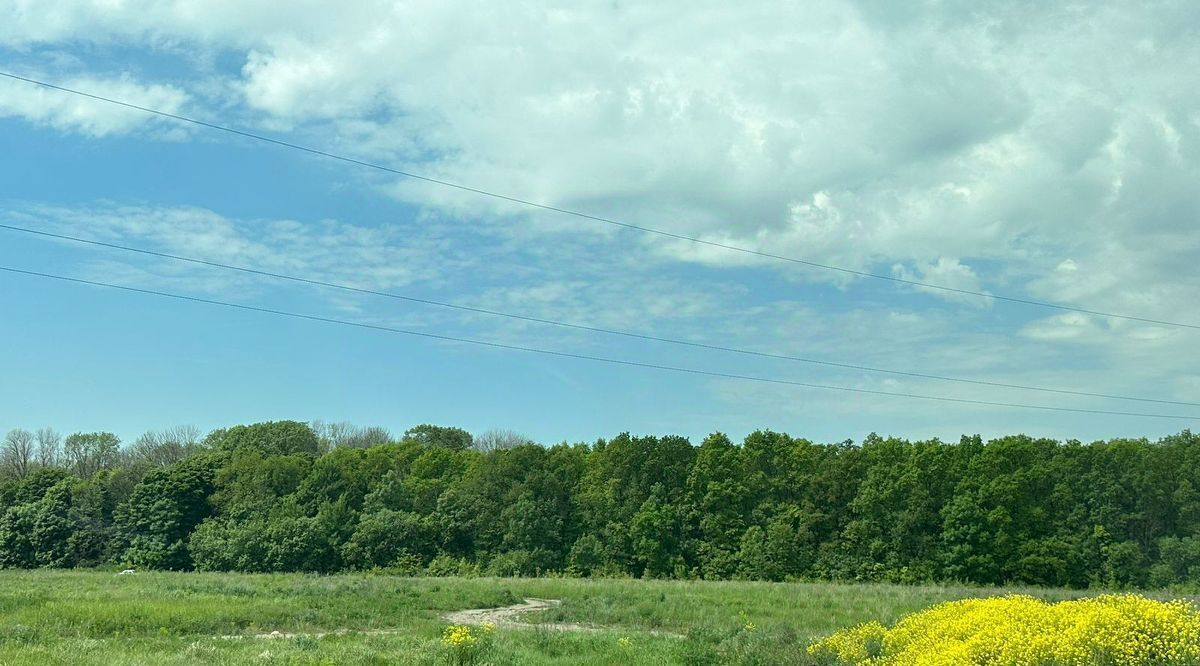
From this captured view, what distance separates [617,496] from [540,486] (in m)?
6.01

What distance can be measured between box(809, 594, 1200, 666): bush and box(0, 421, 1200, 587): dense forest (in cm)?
4672

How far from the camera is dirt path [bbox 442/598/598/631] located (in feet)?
87.9

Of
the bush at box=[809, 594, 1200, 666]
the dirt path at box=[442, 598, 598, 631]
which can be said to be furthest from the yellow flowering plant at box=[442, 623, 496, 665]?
the bush at box=[809, 594, 1200, 666]

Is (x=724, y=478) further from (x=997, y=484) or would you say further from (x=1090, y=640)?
(x=1090, y=640)

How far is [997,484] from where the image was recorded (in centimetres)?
5625

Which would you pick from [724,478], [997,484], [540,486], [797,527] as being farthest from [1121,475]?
[540,486]

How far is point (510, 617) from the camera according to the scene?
3019cm

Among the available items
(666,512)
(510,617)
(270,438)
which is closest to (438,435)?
(270,438)

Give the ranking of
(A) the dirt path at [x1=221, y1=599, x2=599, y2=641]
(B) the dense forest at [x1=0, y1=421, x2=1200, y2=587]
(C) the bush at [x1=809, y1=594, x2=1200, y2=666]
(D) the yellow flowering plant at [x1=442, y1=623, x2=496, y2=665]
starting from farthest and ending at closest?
(B) the dense forest at [x1=0, y1=421, x2=1200, y2=587], (A) the dirt path at [x1=221, y1=599, x2=599, y2=641], (D) the yellow flowering plant at [x1=442, y1=623, x2=496, y2=665], (C) the bush at [x1=809, y1=594, x2=1200, y2=666]

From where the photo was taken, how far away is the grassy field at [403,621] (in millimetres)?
17769

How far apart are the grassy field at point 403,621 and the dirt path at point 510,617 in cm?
70

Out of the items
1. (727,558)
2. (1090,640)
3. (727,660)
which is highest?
(1090,640)

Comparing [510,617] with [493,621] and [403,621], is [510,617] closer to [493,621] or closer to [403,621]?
[493,621]

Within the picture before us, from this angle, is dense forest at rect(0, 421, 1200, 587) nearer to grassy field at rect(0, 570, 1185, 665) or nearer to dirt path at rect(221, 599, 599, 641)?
grassy field at rect(0, 570, 1185, 665)
